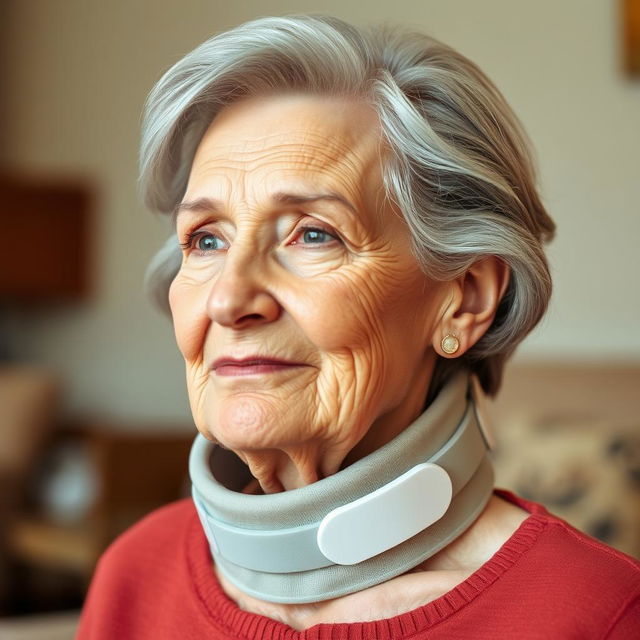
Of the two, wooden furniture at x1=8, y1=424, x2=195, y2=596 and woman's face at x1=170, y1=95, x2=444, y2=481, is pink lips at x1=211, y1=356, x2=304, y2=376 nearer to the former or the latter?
woman's face at x1=170, y1=95, x2=444, y2=481

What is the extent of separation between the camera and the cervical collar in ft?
3.38

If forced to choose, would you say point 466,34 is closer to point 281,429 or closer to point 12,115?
point 12,115

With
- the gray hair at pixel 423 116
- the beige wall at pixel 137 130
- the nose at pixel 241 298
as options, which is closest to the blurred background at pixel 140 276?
the beige wall at pixel 137 130

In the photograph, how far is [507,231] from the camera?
111cm

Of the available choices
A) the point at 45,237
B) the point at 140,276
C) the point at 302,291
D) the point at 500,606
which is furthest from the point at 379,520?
the point at 45,237

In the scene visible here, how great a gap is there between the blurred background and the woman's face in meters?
0.93

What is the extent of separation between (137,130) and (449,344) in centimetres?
374

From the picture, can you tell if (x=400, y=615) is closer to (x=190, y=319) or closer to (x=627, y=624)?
(x=627, y=624)

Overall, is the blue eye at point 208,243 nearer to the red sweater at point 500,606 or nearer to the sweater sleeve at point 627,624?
the red sweater at point 500,606

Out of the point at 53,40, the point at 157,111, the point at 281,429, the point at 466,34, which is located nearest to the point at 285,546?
A: the point at 281,429

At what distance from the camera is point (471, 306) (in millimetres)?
1160

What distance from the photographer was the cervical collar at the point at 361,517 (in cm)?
103

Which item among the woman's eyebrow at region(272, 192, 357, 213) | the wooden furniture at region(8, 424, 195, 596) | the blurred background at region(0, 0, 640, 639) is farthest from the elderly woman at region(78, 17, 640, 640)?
the wooden furniture at region(8, 424, 195, 596)

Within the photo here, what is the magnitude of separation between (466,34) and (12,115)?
2481 millimetres
